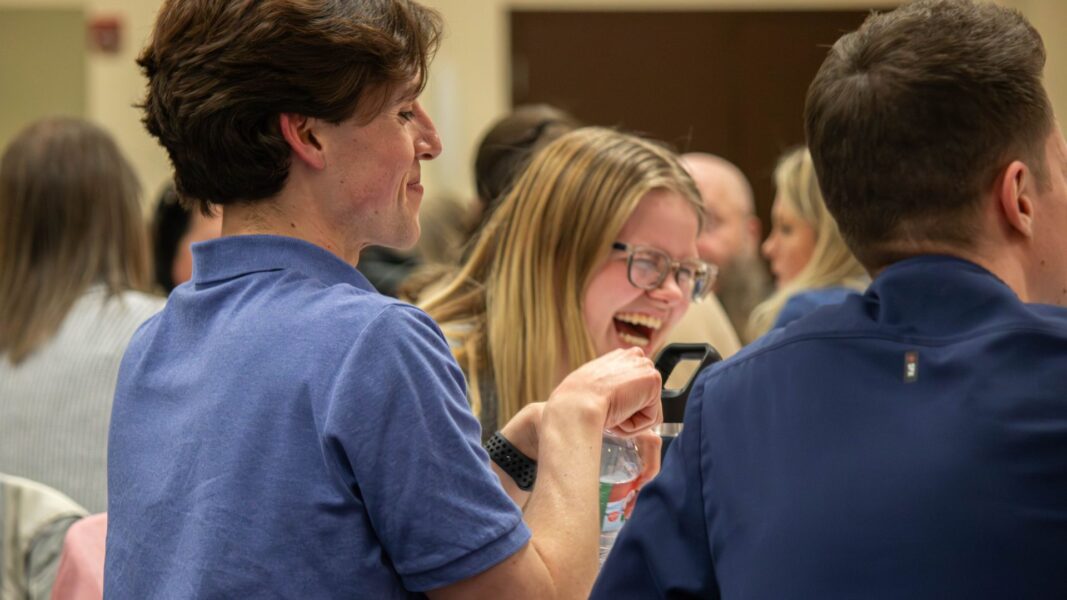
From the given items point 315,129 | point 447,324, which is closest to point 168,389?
point 315,129

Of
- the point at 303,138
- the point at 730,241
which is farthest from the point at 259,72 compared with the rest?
the point at 730,241

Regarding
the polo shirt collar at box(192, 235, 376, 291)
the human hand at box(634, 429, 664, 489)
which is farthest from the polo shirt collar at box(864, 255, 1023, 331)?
the human hand at box(634, 429, 664, 489)

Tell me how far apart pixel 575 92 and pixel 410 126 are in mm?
6195

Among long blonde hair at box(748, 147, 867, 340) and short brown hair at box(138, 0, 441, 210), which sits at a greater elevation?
short brown hair at box(138, 0, 441, 210)

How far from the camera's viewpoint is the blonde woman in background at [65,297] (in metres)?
2.80

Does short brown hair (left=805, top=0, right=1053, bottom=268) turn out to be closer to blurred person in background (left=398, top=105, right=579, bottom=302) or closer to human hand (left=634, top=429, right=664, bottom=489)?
human hand (left=634, top=429, right=664, bottom=489)

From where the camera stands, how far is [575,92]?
7.59m

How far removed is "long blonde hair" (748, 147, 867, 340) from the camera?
12.1 feet

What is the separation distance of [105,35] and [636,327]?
5.36m

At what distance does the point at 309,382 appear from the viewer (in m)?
1.29

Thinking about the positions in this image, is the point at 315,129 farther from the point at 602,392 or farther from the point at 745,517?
the point at 745,517

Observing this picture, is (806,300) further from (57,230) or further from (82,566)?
(82,566)

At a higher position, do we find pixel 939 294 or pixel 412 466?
pixel 939 294

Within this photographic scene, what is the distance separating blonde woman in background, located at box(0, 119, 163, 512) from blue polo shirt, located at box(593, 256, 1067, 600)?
185 cm
